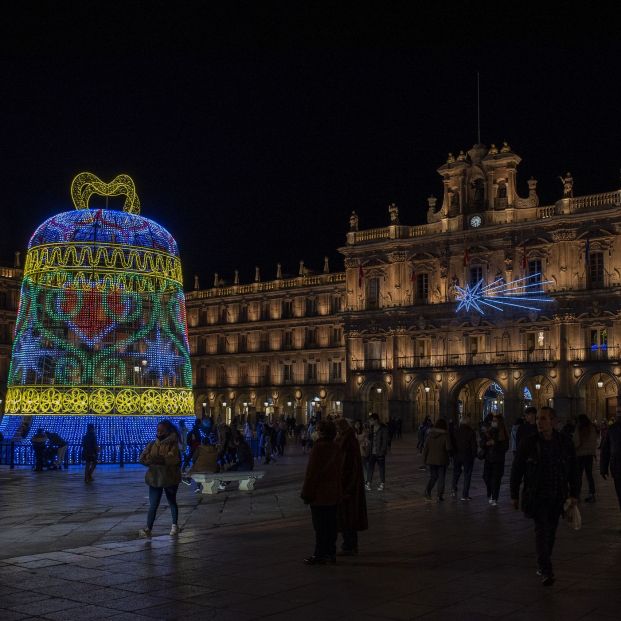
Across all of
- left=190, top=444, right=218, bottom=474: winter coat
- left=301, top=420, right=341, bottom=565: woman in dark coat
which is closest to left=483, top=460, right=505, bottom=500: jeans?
left=190, top=444, right=218, bottom=474: winter coat

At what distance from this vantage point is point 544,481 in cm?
876

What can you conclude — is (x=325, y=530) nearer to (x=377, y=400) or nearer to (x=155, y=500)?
(x=155, y=500)

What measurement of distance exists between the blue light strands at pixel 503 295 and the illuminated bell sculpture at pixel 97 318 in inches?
1286

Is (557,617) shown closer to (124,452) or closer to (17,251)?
(124,452)

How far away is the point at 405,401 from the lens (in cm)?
5734

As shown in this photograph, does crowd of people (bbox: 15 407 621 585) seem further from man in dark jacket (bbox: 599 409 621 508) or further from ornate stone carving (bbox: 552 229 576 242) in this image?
ornate stone carving (bbox: 552 229 576 242)

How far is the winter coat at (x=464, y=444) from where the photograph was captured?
16.8 metres

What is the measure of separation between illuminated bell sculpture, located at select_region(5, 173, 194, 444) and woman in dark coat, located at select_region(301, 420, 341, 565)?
1449cm

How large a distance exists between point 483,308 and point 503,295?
1596mm

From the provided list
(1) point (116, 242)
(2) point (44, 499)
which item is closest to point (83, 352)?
(1) point (116, 242)

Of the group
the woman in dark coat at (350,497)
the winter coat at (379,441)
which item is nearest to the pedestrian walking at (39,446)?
the winter coat at (379,441)

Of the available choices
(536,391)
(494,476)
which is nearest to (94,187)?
(494,476)

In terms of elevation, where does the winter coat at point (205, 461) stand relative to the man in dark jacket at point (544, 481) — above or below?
A: below

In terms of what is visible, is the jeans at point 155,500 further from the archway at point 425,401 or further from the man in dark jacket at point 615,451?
the archway at point 425,401
